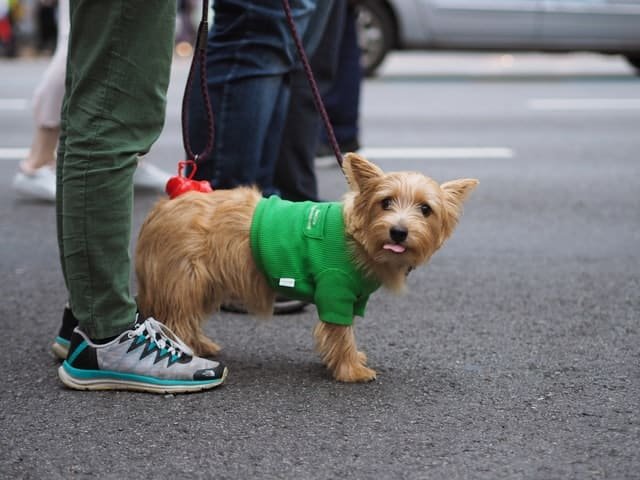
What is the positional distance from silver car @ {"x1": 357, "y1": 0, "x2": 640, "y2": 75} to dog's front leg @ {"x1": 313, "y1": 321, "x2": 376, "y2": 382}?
27.4 feet

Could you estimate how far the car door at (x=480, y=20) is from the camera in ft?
36.0

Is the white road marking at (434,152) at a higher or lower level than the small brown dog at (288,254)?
lower

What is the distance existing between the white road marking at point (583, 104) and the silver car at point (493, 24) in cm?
169

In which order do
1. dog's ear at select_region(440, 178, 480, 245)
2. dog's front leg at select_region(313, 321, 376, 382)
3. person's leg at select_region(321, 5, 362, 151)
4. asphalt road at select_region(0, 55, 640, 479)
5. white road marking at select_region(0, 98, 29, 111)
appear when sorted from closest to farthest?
1. asphalt road at select_region(0, 55, 640, 479)
2. dog's ear at select_region(440, 178, 480, 245)
3. dog's front leg at select_region(313, 321, 376, 382)
4. person's leg at select_region(321, 5, 362, 151)
5. white road marking at select_region(0, 98, 29, 111)

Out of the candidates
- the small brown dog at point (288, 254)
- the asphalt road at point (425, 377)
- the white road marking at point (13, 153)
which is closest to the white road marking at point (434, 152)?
the asphalt road at point (425, 377)

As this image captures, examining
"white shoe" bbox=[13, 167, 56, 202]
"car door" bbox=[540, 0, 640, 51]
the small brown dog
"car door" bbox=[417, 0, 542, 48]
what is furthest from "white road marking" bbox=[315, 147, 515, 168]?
"car door" bbox=[540, 0, 640, 51]

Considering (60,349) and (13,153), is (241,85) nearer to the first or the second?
(60,349)

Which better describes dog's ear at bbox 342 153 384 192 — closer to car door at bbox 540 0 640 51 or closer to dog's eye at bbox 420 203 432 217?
dog's eye at bbox 420 203 432 217

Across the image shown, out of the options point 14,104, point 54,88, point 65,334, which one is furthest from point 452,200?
point 14,104

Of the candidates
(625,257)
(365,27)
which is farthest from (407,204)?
(365,27)

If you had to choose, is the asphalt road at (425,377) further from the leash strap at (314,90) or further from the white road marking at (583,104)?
the white road marking at (583,104)

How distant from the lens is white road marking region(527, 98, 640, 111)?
30.0 feet

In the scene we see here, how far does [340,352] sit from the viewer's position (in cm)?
296

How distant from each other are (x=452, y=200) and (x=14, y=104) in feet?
24.2
